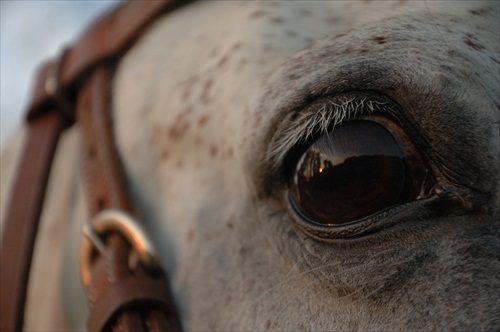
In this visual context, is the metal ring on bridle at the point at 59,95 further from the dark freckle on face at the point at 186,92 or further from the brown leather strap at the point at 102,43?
the dark freckle on face at the point at 186,92

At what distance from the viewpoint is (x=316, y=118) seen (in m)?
1.17

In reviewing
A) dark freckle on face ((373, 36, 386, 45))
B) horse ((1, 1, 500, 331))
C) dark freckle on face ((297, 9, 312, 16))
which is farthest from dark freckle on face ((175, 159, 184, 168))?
dark freckle on face ((373, 36, 386, 45))

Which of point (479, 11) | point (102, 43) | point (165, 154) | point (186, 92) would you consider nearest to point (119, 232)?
point (165, 154)

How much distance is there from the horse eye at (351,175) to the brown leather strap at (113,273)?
349mm

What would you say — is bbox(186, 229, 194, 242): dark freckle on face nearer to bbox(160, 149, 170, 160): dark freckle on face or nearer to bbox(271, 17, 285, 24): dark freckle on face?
bbox(160, 149, 170, 160): dark freckle on face

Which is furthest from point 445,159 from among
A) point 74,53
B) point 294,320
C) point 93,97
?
point 74,53

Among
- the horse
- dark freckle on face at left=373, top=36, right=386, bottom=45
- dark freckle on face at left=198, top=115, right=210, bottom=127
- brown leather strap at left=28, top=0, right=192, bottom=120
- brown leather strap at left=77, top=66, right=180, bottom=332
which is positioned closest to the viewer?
the horse

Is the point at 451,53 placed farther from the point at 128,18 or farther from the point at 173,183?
the point at 128,18

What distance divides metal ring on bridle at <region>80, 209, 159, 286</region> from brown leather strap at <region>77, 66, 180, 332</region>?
2 centimetres

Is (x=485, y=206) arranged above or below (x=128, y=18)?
below

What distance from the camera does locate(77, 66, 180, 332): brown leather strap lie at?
1296mm

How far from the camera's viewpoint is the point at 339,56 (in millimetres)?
1188

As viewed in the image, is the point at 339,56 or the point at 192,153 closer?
the point at 339,56

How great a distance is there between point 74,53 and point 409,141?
1073 millimetres
